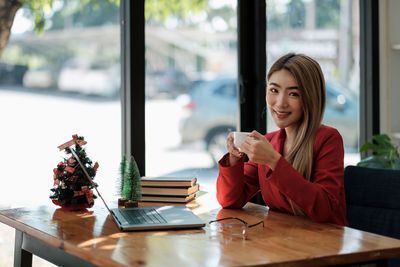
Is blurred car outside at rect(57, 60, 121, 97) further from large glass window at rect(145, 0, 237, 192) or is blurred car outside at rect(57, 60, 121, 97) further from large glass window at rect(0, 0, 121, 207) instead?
large glass window at rect(145, 0, 237, 192)

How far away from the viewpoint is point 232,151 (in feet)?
6.48

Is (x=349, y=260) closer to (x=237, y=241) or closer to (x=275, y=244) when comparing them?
(x=275, y=244)

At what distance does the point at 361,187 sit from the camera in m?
1.95

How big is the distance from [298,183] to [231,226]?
26 cm

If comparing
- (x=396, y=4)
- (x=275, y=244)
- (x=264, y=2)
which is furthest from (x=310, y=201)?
(x=396, y=4)

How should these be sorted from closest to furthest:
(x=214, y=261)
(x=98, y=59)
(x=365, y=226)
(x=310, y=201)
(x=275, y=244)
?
1. (x=214, y=261)
2. (x=275, y=244)
3. (x=310, y=201)
4. (x=365, y=226)
5. (x=98, y=59)

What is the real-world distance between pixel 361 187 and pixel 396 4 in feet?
6.89

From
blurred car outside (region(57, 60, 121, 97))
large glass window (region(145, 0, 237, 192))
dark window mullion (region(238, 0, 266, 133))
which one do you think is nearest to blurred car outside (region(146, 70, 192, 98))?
large glass window (region(145, 0, 237, 192))

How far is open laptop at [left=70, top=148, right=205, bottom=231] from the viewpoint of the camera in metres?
1.57

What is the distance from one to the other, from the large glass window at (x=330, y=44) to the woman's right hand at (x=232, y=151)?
1.33 meters

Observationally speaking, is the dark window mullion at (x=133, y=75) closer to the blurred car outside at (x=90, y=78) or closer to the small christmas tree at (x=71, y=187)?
the blurred car outside at (x=90, y=78)

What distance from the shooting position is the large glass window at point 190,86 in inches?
112

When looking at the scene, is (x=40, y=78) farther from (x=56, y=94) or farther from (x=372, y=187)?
(x=372, y=187)

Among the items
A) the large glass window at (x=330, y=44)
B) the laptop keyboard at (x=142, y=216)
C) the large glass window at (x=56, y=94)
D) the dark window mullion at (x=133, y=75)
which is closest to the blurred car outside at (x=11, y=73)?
the large glass window at (x=56, y=94)
